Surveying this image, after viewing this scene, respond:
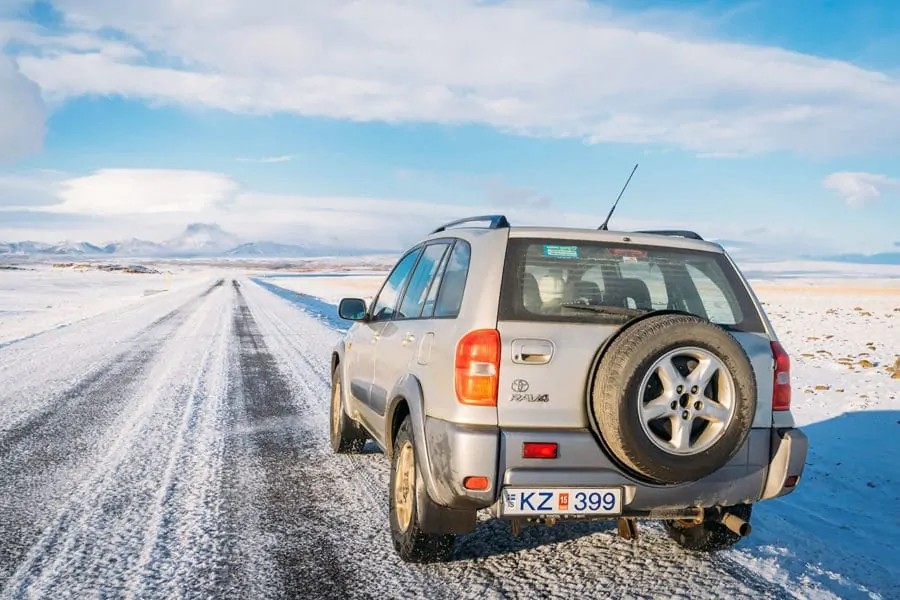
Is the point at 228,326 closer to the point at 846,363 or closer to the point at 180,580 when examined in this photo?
the point at 846,363

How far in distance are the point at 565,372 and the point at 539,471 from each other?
1.57 ft

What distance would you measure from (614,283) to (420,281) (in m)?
1.47

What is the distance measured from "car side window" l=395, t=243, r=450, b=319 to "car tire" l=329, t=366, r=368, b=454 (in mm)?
1599

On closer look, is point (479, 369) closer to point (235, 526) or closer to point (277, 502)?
point (235, 526)

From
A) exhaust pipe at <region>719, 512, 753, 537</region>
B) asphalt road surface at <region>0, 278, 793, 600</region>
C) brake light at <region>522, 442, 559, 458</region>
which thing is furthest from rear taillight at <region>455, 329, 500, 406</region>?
exhaust pipe at <region>719, 512, 753, 537</region>

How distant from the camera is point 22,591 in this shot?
138 inches

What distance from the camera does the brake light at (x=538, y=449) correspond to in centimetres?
332

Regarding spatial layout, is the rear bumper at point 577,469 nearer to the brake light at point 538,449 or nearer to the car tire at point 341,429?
the brake light at point 538,449

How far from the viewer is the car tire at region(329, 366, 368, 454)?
6277mm

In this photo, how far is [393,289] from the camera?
5566mm

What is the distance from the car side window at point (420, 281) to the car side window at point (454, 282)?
276mm

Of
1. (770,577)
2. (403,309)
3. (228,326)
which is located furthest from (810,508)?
(228,326)

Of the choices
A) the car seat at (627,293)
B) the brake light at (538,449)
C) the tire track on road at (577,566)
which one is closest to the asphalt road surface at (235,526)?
the tire track on road at (577,566)

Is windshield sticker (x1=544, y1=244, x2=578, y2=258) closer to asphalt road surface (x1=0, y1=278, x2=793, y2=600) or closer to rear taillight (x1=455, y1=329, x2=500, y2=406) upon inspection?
rear taillight (x1=455, y1=329, x2=500, y2=406)
